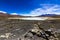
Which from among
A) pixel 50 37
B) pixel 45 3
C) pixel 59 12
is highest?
pixel 45 3

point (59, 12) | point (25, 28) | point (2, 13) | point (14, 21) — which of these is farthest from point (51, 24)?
point (2, 13)

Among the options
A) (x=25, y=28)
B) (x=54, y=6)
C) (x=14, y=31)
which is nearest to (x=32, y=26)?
(x=25, y=28)

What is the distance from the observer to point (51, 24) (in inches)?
46.8

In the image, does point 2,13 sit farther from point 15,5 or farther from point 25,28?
point 25,28

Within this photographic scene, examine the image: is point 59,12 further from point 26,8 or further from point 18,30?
point 18,30

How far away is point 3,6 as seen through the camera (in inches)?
45.8

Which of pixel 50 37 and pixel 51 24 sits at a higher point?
pixel 51 24

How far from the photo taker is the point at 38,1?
45.1 inches

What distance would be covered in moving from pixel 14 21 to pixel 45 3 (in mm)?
398

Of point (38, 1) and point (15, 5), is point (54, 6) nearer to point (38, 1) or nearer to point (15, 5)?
point (38, 1)

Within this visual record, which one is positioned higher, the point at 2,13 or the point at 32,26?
the point at 2,13

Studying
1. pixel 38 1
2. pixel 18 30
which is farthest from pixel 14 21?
pixel 38 1

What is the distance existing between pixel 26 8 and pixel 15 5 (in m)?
0.13

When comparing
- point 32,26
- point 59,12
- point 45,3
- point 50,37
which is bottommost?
point 50,37
